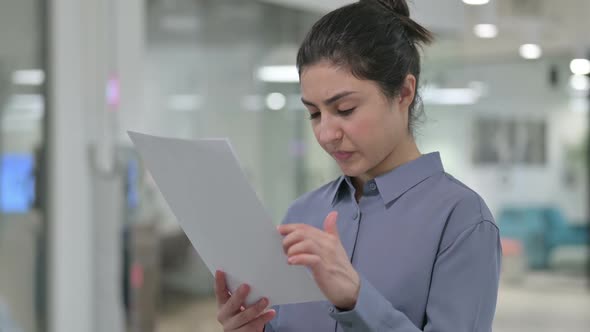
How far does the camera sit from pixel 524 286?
7.46 meters

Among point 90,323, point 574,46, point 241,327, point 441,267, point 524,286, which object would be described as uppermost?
point 574,46

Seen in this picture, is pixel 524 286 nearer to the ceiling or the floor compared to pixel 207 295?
nearer to the floor

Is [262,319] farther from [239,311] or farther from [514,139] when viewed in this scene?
[514,139]

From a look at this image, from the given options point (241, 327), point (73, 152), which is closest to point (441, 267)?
point (241, 327)

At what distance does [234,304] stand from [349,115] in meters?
0.37

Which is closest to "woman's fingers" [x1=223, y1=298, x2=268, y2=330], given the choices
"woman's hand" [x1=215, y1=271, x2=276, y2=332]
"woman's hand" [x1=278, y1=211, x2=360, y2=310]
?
"woman's hand" [x1=215, y1=271, x2=276, y2=332]

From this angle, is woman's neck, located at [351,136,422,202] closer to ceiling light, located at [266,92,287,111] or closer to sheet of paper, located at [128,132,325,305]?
sheet of paper, located at [128,132,325,305]

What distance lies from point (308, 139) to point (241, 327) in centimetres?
310

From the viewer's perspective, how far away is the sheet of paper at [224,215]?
1159 mm

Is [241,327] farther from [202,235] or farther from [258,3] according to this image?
[258,3]

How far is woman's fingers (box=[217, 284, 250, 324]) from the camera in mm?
1305

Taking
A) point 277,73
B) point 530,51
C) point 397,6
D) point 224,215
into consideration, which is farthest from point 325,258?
point 530,51

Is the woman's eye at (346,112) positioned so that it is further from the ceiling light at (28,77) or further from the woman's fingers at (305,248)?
the ceiling light at (28,77)

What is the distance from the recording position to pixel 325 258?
1.11 meters
